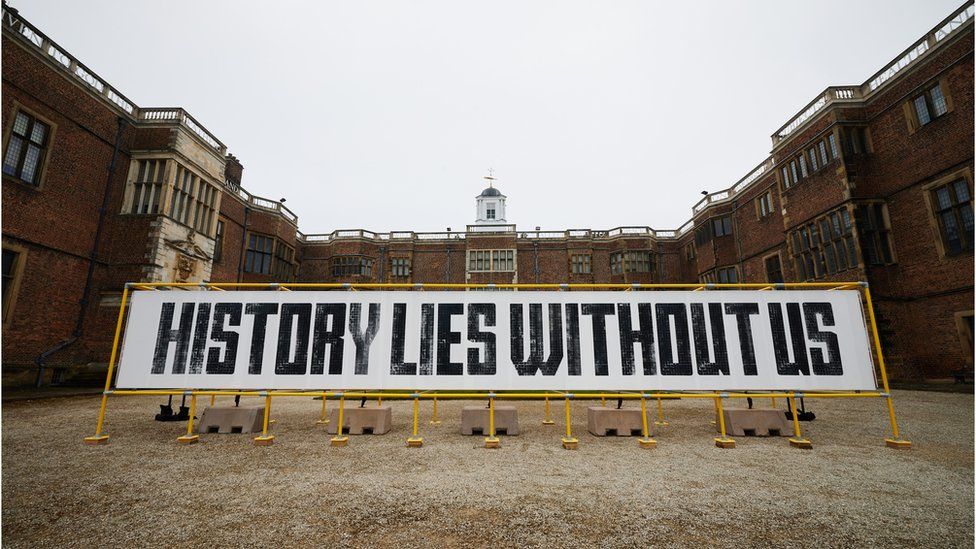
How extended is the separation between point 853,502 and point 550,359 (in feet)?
12.3

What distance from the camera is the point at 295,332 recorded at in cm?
656

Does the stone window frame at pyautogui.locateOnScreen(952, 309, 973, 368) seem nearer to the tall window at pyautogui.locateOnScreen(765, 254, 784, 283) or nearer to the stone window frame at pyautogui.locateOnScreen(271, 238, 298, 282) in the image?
the tall window at pyautogui.locateOnScreen(765, 254, 784, 283)

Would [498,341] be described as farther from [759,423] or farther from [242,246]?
[242,246]

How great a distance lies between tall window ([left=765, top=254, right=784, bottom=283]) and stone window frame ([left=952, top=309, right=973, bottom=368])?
22.8 ft

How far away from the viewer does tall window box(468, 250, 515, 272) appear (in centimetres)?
3028

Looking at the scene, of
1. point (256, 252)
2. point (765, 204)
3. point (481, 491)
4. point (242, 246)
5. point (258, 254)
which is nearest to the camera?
point (481, 491)

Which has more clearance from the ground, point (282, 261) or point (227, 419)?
point (282, 261)

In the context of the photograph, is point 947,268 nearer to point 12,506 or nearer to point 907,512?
point 907,512

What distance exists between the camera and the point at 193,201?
54.5 ft

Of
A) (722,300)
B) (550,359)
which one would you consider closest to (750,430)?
(722,300)

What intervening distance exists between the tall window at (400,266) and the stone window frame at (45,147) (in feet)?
65.7

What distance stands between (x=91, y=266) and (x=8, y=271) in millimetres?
2287

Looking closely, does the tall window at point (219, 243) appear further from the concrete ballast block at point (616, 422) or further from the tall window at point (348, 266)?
the concrete ballast block at point (616, 422)

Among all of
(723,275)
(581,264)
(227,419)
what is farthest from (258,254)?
(723,275)
